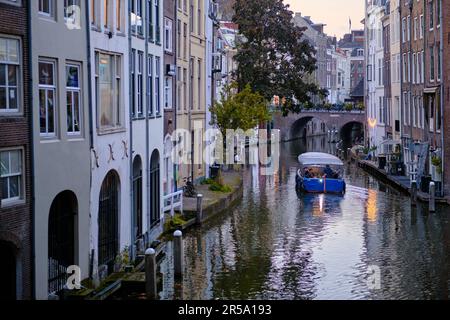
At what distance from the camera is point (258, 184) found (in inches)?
1909

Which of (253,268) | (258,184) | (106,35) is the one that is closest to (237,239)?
(253,268)

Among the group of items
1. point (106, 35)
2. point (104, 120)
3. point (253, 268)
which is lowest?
point (253, 268)

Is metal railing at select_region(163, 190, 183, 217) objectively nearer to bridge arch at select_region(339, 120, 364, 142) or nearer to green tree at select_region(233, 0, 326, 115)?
green tree at select_region(233, 0, 326, 115)

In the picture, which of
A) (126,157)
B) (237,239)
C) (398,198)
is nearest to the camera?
(126,157)

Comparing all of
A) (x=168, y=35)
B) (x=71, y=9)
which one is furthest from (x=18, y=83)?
(x=168, y=35)

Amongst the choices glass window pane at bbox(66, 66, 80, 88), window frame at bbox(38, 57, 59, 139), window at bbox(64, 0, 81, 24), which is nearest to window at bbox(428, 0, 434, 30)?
window at bbox(64, 0, 81, 24)

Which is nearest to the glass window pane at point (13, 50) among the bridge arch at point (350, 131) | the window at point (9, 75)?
the window at point (9, 75)

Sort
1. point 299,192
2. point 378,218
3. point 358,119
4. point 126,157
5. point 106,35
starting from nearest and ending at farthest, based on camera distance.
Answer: point 106,35
point 126,157
point 378,218
point 299,192
point 358,119

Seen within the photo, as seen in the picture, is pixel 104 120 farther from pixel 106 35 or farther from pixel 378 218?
pixel 378 218

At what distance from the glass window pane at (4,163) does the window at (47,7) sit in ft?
10.9

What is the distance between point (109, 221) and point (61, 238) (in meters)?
3.47

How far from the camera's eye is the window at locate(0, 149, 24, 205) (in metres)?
15.7

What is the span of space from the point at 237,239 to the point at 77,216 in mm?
10366

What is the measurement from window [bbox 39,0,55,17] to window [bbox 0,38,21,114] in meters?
1.46
